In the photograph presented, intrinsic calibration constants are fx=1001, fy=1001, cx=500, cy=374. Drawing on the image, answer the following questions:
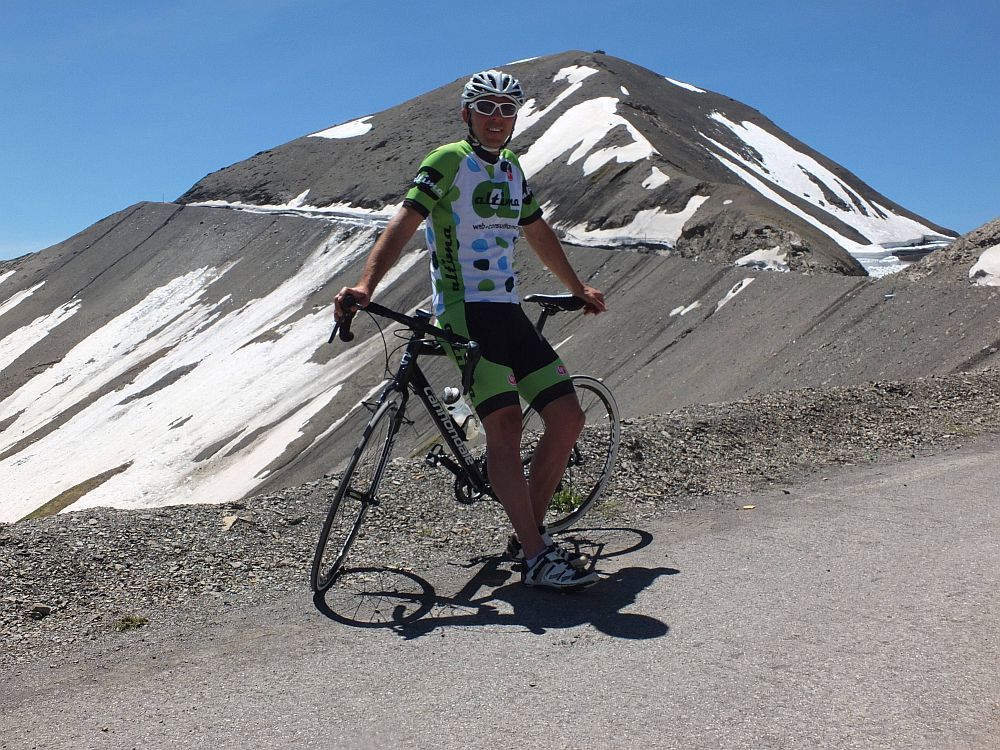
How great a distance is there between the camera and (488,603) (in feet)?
14.3

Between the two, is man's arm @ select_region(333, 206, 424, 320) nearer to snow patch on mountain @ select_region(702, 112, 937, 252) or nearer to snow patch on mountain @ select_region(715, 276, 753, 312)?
snow patch on mountain @ select_region(715, 276, 753, 312)

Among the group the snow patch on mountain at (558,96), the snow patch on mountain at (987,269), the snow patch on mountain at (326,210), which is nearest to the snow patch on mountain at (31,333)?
the snow patch on mountain at (326,210)

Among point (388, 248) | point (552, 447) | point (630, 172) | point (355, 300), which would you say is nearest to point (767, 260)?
point (630, 172)

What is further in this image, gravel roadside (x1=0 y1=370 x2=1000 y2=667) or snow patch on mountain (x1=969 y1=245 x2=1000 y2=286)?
snow patch on mountain (x1=969 y1=245 x2=1000 y2=286)

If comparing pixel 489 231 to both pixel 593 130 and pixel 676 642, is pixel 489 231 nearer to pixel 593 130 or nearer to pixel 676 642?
pixel 676 642

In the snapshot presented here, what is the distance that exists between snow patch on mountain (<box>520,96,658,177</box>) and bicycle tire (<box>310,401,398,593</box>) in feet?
114

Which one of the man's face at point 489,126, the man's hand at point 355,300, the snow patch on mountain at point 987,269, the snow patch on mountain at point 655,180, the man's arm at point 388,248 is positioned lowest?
the snow patch on mountain at point 987,269

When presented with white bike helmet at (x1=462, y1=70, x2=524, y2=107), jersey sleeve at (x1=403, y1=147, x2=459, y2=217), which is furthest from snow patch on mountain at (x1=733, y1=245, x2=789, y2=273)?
jersey sleeve at (x1=403, y1=147, x2=459, y2=217)

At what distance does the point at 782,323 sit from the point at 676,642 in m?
16.5

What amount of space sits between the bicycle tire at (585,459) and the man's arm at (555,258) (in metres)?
0.43

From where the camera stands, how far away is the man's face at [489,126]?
4.67 metres

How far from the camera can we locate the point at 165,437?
118 ft

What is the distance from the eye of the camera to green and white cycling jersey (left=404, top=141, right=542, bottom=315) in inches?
180

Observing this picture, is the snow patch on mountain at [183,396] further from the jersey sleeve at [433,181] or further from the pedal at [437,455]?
the jersey sleeve at [433,181]
